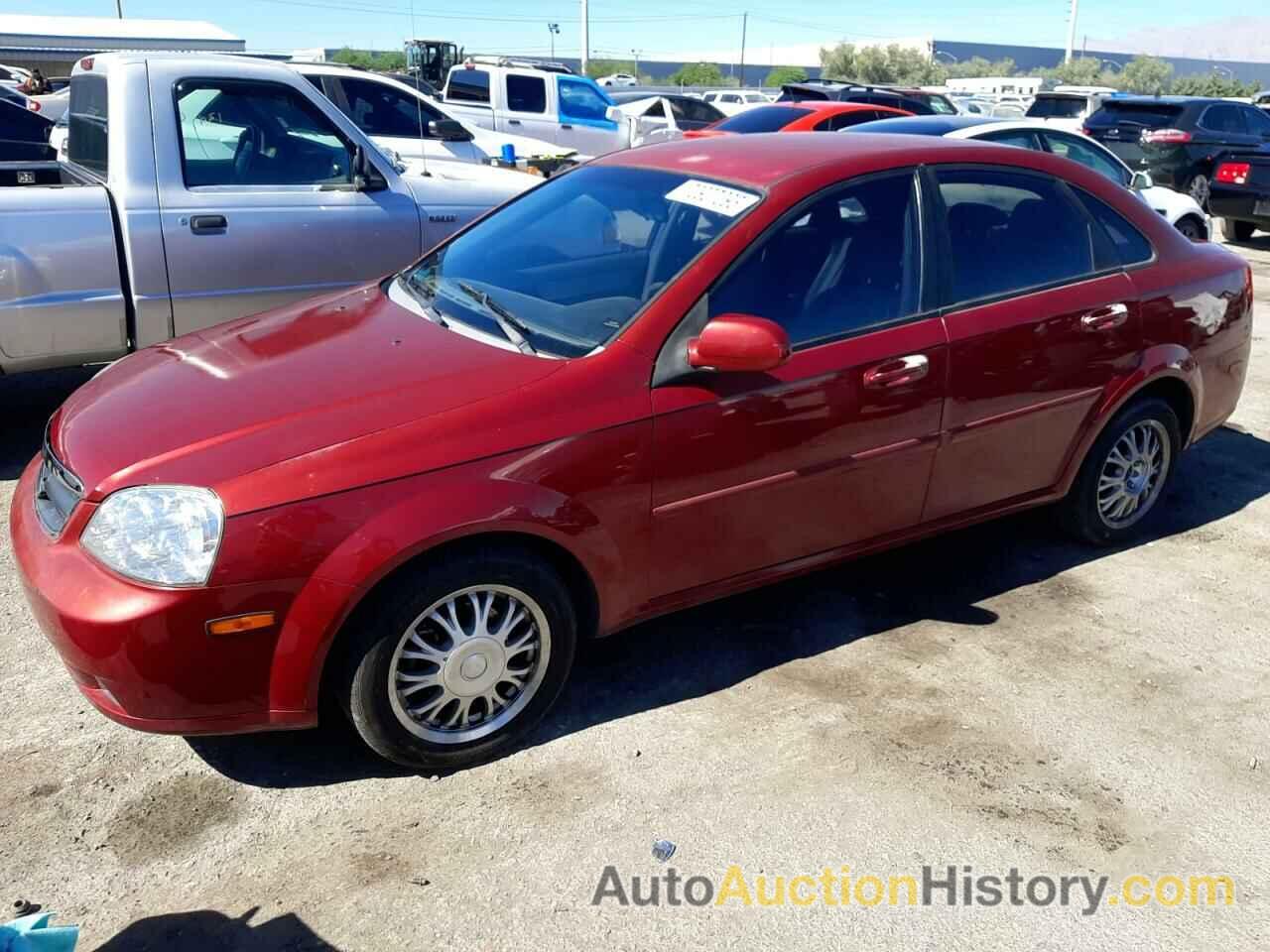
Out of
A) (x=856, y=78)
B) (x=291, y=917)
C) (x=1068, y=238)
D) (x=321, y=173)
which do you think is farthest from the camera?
(x=856, y=78)

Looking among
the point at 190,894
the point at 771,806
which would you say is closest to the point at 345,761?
the point at 190,894

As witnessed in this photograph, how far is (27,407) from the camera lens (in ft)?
20.6

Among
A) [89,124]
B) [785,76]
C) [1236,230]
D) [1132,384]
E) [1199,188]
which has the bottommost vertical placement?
[785,76]

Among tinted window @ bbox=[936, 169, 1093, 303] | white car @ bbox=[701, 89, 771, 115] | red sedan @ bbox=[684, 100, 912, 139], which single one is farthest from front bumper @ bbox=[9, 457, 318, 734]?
white car @ bbox=[701, 89, 771, 115]

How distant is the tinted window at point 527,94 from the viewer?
1673 cm

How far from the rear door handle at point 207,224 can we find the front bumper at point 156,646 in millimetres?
2911

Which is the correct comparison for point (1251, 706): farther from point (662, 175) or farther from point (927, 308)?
point (662, 175)

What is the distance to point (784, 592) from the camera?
4.39 m

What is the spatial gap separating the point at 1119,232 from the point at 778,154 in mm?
1555

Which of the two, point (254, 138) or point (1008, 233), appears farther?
point (254, 138)

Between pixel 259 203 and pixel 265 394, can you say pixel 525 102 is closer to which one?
pixel 259 203

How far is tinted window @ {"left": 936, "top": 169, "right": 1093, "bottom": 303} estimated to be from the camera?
3979 millimetres

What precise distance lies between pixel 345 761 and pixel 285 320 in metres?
1.58

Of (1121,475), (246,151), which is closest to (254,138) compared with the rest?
(246,151)
